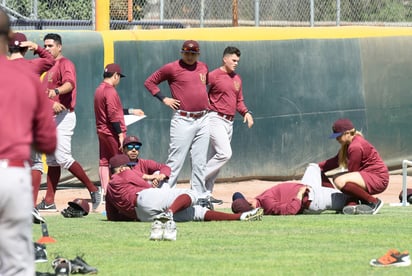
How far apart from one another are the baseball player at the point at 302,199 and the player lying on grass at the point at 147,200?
2.57 ft

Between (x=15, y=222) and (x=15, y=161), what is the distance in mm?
295

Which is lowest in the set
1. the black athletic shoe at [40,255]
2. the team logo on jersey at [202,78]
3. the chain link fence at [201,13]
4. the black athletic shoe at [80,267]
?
the black athletic shoe at [40,255]

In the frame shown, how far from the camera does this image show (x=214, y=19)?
18984 mm

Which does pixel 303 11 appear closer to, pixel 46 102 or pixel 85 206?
pixel 85 206

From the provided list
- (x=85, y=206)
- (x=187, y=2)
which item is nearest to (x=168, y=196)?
(x=85, y=206)

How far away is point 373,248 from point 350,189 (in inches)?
122

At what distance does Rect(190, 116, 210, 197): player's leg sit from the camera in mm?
13531

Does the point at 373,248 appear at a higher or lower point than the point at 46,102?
lower

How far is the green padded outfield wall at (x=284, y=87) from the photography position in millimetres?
16438

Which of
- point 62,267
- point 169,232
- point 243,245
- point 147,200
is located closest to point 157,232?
point 169,232

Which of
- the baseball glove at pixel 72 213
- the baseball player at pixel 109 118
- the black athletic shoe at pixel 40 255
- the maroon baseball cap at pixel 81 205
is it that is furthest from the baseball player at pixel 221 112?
the black athletic shoe at pixel 40 255

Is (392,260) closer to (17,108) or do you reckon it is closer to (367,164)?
(17,108)

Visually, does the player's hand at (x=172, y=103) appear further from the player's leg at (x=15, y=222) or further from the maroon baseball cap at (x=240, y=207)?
the player's leg at (x=15, y=222)

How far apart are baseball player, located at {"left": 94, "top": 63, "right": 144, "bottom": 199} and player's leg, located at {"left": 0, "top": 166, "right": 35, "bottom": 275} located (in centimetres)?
825
